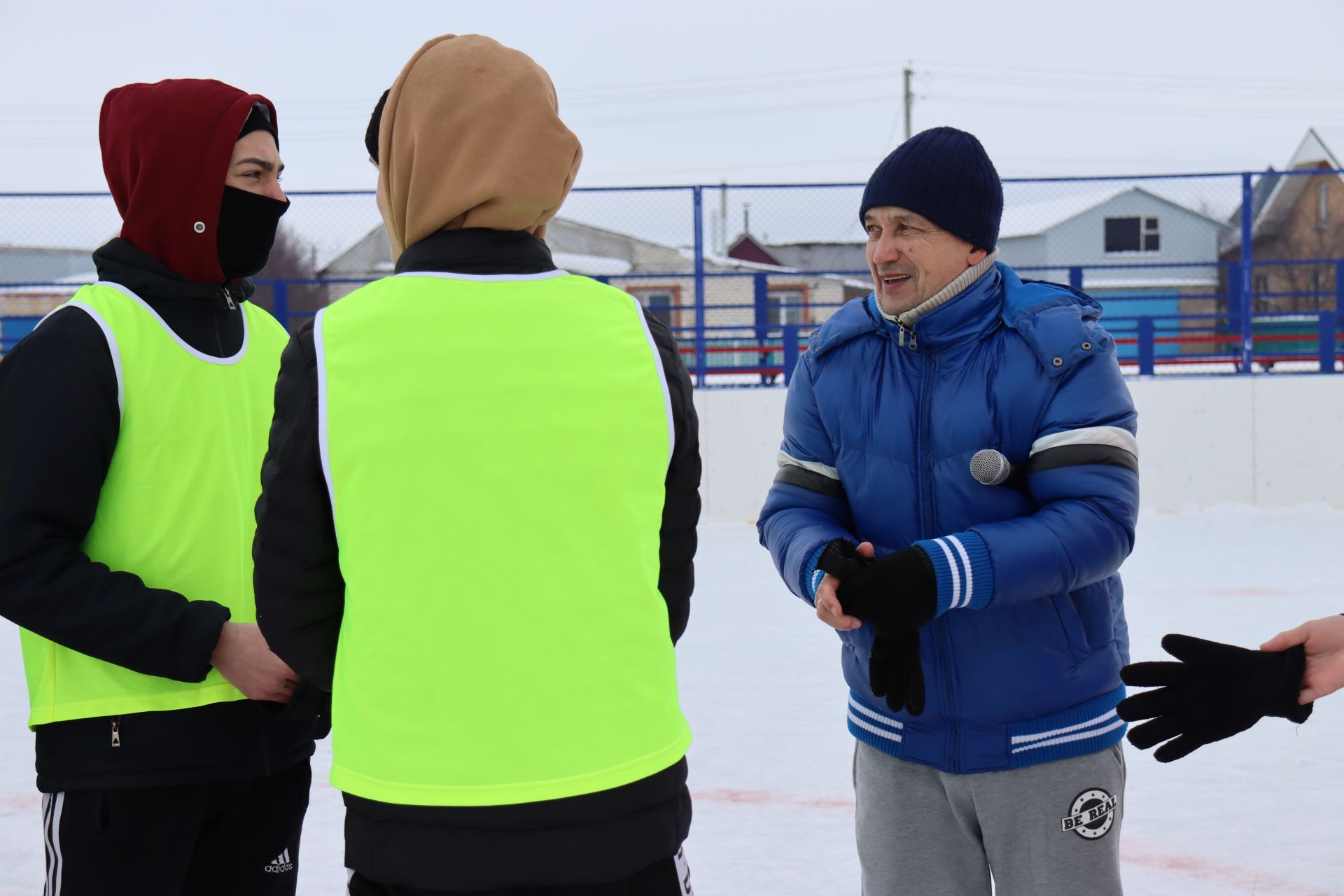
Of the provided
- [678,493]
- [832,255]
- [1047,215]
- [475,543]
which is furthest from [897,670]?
[1047,215]

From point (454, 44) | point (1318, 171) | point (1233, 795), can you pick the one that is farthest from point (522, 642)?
point (1318, 171)

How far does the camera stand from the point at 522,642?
1139 millimetres

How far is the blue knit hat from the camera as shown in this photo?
1.80 meters

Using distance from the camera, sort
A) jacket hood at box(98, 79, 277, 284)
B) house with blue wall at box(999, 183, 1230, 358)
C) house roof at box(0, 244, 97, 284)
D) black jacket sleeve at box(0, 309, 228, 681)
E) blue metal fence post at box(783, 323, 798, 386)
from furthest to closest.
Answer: house with blue wall at box(999, 183, 1230, 358) < house roof at box(0, 244, 97, 284) < blue metal fence post at box(783, 323, 798, 386) < jacket hood at box(98, 79, 277, 284) < black jacket sleeve at box(0, 309, 228, 681)

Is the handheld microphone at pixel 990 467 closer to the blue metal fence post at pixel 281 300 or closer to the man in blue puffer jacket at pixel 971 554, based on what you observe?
the man in blue puffer jacket at pixel 971 554

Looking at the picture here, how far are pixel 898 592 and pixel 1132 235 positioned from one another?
2341 cm

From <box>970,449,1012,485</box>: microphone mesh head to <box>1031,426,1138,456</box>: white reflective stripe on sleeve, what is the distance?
55mm

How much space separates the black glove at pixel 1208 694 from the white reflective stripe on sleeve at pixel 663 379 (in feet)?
2.43

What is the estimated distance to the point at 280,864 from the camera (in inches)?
71.1

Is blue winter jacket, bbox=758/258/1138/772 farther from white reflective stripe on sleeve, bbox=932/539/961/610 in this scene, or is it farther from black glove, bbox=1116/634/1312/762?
black glove, bbox=1116/634/1312/762

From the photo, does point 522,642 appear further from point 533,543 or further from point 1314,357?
point 1314,357

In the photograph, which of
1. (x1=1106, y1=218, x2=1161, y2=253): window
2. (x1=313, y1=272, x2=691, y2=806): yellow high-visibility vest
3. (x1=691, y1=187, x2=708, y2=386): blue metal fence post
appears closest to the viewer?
(x1=313, y1=272, x2=691, y2=806): yellow high-visibility vest

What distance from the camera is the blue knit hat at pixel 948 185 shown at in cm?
180

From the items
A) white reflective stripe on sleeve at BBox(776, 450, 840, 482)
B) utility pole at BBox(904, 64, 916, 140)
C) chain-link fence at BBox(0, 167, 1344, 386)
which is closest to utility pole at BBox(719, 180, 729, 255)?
chain-link fence at BBox(0, 167, 1344, 386)
